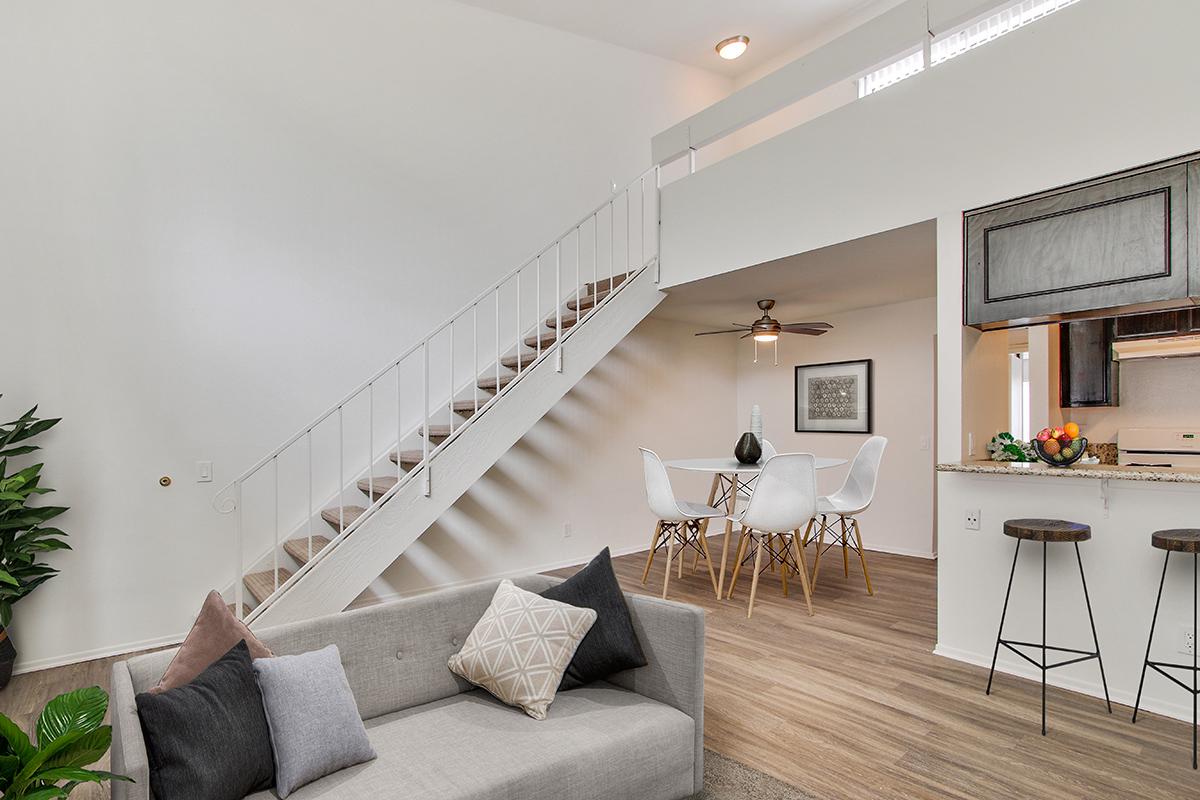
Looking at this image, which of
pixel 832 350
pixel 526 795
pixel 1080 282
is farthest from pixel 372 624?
pixel 832 350

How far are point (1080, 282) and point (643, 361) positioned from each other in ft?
12.2

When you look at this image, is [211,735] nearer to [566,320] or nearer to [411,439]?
[411,439]

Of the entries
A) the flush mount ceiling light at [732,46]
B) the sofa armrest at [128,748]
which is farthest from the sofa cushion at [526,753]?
the flush mount ceiling light at [732,46]

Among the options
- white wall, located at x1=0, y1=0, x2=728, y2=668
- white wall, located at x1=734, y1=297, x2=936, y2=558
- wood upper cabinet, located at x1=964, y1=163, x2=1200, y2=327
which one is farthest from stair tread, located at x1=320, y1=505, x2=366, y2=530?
white wall, located at x1=734, y1=297, x2=936, y2=558

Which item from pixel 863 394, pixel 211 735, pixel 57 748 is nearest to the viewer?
pixel 57 748

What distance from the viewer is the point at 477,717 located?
2064 mm

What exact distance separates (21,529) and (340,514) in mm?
1509

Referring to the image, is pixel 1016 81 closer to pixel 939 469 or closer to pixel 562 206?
pixel 939 469

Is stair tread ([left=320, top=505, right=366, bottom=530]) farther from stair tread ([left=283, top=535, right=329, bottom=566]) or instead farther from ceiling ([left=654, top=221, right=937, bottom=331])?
ceiling ([left=654, top=221, right=937, bottom=331])

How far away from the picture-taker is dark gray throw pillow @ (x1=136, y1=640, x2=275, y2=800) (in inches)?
58.1

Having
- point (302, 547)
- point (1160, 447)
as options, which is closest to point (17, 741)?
point (302, 547)

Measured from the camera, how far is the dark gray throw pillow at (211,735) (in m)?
1.48

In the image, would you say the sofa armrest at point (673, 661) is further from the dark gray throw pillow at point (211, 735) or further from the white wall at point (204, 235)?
the white wall at point (204, 235)

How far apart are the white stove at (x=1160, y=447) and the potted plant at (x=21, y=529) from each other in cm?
621
